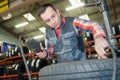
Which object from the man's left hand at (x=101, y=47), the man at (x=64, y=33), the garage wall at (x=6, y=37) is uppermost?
the garage wall at (x=6, y=37)

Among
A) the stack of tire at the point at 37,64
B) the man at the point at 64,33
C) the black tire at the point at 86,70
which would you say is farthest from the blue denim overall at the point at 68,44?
the stack of tire at the point at 37,64

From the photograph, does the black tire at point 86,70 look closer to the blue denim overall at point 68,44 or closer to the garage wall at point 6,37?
the blue denim overall at point 68,44

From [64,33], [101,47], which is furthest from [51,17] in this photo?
[101,47]

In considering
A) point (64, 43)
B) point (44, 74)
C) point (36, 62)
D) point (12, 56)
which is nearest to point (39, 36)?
point (12, 56)

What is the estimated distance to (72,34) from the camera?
1595 millimetres

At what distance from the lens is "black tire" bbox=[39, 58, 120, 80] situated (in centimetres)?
69

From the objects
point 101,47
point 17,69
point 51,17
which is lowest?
point 17,69

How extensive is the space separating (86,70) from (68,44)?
90cm

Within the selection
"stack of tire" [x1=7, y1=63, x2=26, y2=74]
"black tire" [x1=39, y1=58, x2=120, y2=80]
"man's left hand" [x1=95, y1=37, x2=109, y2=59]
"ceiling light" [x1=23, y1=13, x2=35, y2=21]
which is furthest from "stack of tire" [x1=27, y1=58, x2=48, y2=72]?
"ceiling light" [x1=23, y1=13, x2=35, y2=21]

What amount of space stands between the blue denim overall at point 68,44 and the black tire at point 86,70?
2.53ft

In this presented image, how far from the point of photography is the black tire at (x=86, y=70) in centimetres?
69

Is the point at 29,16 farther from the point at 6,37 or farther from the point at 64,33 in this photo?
the point at 64,33

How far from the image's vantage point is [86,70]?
708mm

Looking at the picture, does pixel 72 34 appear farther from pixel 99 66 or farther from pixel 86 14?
pixel 86 14
